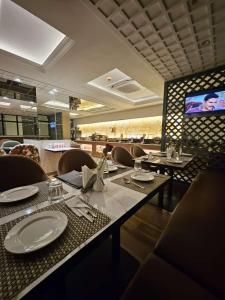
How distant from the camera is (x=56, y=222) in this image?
0.64 metres

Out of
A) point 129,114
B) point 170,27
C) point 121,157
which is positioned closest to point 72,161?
point 121,157

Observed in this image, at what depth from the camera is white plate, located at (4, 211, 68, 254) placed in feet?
1.64

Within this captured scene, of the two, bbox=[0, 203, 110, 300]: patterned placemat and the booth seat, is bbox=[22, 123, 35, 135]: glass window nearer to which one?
bbox=[0, 203, 110, 300]: patterned placemat

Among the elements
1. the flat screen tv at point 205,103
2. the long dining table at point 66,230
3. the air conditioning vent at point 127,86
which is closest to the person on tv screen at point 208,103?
the flat screen tv at point 205,103

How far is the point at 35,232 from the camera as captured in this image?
1.90 feet

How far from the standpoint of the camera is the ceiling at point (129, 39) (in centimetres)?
146

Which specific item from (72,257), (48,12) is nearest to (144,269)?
(72,257)

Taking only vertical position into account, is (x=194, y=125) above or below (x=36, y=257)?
above

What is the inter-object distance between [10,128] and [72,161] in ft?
27.9

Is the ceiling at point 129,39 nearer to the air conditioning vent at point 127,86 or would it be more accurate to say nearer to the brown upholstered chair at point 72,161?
the air conditioning vent at point 127,86

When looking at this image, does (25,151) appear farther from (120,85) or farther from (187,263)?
(120,85)

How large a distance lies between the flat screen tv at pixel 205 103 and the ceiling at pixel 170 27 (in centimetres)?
55

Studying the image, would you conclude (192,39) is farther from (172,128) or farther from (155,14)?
(172,128)

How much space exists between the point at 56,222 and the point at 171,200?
7.51ft
